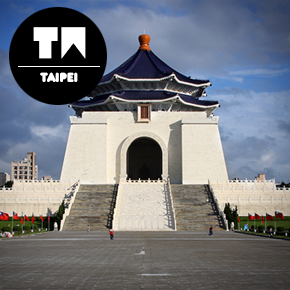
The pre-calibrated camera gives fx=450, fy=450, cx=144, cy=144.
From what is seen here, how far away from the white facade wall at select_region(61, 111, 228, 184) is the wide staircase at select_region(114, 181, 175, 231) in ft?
15.0

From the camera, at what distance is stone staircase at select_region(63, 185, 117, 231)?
97.8 feet

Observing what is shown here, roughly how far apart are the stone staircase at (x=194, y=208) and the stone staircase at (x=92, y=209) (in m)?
4.76

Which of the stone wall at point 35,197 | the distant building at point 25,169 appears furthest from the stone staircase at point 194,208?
the distant building at point 25,169

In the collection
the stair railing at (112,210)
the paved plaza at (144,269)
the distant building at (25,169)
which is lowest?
the paved plaza at (144,269)

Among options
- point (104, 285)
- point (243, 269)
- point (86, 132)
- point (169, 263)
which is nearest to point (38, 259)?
point (169, 263)

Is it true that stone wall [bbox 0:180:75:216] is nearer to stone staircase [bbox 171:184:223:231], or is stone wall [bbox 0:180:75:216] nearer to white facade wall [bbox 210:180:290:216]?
stone staircase [bbox 171:184:223:231]

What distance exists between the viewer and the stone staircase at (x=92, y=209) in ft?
97.8

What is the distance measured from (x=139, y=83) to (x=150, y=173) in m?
10.7

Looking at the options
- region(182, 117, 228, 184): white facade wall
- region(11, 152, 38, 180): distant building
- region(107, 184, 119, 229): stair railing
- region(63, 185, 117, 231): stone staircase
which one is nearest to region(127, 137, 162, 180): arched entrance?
region(182, 117, 228, 184): white facade wall

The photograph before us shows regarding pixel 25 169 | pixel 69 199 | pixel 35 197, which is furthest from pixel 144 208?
pixel 25 169

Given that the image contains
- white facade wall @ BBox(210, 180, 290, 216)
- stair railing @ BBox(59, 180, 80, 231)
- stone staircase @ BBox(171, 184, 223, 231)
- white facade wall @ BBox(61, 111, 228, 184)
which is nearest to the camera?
stone staircase @ BBox(171, 184, 223, 231)

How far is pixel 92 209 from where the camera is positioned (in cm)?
3200

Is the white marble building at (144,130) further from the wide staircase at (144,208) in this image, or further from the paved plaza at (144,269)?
the paved plaza at (144,269)

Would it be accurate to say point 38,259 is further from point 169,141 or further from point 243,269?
point 169,141
